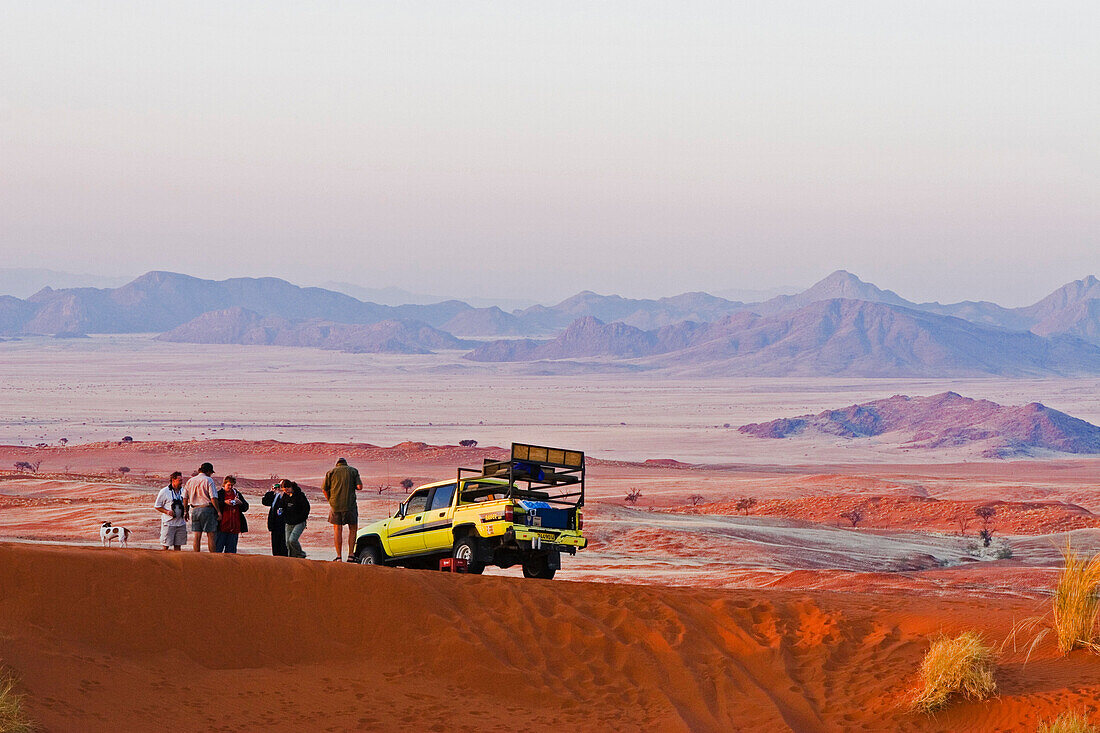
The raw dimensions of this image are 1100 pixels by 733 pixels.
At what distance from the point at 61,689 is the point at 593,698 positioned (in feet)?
17.9

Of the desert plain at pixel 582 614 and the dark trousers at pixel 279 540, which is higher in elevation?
the dark trousers at pixel 279 540

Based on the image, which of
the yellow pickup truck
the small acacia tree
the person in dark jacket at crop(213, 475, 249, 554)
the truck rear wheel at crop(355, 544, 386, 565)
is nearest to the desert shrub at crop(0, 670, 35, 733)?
the person in dark jacket at crop(213, 475, 249, 554)

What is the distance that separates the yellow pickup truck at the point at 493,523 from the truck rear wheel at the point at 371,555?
0.05 feet

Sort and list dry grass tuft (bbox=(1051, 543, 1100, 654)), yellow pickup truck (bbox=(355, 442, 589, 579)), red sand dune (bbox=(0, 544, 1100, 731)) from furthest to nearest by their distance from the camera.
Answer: yellow pickup truck (bbox=(355, 442, 589, 579)) → dry grass tuft (bbox=(1051, 543, 1100, 654)) → red sand dune (bbox=(0, 544, 1100, 731))

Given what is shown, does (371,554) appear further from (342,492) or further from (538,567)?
(538,567)

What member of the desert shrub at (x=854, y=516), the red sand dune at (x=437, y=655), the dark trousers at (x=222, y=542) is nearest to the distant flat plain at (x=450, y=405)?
the desert shrub at (x=854, y=516)

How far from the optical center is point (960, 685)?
1324 cm

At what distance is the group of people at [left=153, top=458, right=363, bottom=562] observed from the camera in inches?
714

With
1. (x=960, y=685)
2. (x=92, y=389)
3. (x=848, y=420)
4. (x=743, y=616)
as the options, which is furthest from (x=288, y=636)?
(x=92, y=389)

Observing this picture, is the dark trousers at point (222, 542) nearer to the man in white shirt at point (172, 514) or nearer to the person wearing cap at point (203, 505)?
the person wearing cap at point (203, 505)

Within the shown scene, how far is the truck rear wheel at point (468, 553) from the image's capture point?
58.4 ft

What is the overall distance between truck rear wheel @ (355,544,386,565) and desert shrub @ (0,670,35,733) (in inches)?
329

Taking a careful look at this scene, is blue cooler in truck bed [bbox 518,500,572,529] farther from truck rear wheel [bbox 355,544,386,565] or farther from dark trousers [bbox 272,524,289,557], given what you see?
dark trousers [bbox 272,524,289,557]

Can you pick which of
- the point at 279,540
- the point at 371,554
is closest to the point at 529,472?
the point at 371,554
